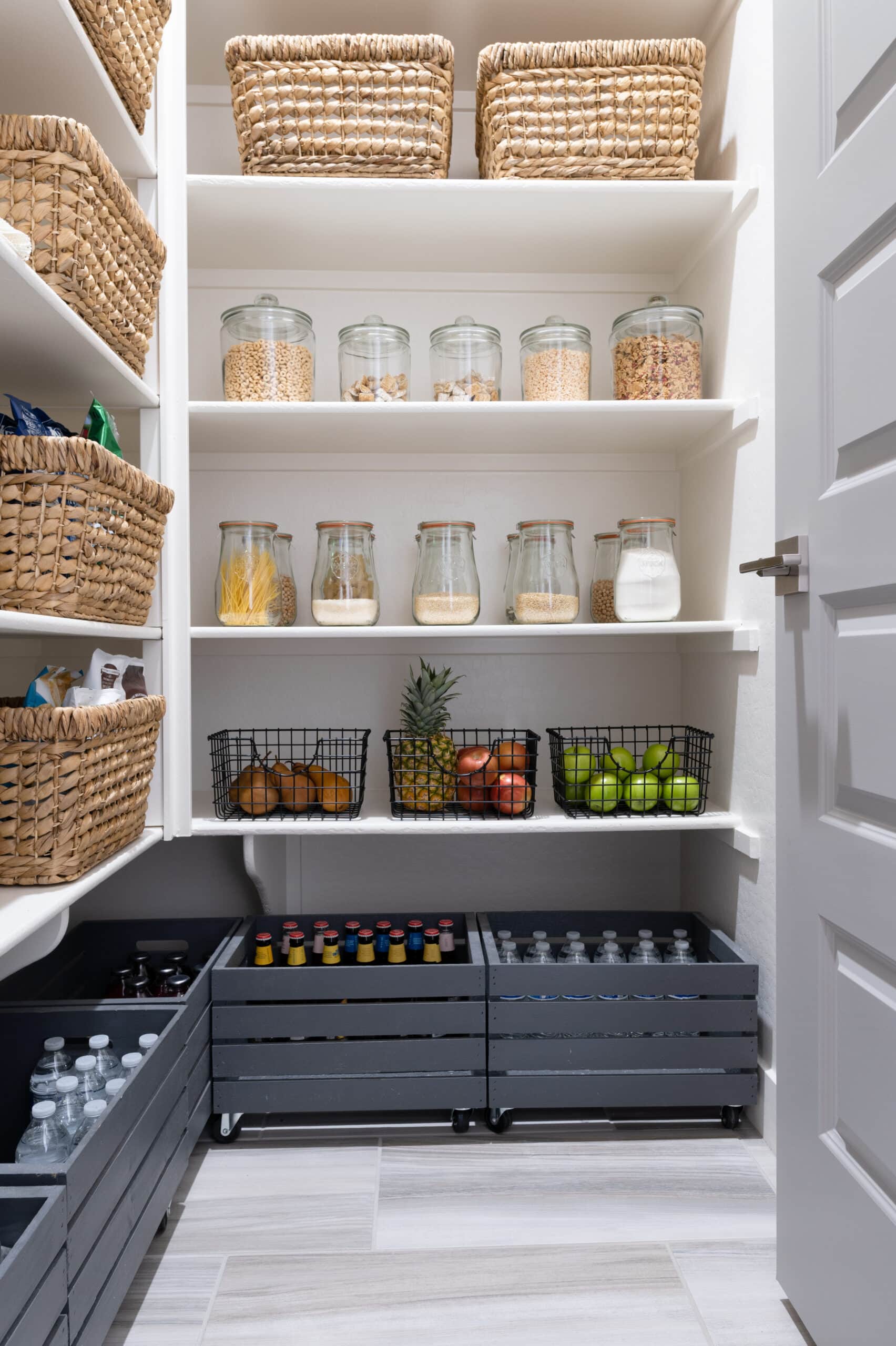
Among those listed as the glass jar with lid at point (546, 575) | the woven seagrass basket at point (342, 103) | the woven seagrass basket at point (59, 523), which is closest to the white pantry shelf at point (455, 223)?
the woven seagrass basket at point (342, 103)

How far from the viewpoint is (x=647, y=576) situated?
5.63 ft

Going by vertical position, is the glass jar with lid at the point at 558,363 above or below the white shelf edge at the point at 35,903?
above

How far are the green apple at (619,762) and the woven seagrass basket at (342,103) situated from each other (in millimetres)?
1193

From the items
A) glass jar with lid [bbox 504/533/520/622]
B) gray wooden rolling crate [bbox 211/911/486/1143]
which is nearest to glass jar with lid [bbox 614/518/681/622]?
glass jar with lid [bbox 504/533/520/622]

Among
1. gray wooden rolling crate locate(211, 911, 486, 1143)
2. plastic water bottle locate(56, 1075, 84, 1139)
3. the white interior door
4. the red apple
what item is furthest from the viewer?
the red apple

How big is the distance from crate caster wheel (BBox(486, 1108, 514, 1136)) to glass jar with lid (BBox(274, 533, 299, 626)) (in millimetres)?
1028

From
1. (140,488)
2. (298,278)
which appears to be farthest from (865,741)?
(298,278)

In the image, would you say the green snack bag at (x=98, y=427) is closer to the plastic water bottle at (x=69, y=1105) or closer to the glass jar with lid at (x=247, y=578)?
the glass jar with lid at (x=247, y=578)

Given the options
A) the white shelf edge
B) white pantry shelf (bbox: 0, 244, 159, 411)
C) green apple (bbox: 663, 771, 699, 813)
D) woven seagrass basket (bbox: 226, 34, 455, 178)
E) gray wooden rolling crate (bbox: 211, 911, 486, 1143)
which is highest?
woven seagrass basket (bbox: 226, 34, 455, 178)

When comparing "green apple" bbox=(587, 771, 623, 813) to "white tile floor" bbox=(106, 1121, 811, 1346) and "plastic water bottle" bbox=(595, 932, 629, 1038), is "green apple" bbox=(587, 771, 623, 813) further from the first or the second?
"white tile floor" bbox=(106, 1121, 811, 1346)

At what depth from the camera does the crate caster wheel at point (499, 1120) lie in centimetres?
158

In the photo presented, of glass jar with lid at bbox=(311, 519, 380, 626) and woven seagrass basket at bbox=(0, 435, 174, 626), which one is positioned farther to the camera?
glass jar with lid at bbox=(311, 519, 380, 626)

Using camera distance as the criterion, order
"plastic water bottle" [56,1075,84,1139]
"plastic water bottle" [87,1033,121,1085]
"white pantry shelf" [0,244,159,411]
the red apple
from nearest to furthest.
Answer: "white pantry shelf" [0,244,159,411] < "plastic water bottle" [56,1075,84,1139] < "plastic water bottle" [87,1033,121,1085] < the red apple

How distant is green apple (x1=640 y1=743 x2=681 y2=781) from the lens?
69.1 inches
